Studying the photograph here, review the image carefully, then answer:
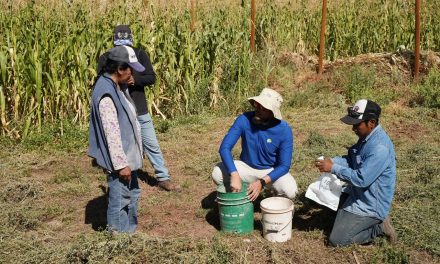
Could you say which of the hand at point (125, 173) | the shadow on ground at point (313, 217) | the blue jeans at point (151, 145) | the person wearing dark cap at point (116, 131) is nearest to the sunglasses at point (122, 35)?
the blue jeans at point (151, 145)

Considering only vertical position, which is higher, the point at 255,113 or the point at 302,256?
the point at 255,113

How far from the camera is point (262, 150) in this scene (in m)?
4.96

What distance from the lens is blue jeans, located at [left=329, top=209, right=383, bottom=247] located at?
172 inches

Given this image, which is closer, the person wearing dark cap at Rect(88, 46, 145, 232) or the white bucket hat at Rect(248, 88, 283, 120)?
the person wearing dark cap at Rect(88, 46, 145, 232)

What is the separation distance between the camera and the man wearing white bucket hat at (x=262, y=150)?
15.4 ft

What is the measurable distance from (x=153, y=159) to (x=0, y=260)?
2.05m

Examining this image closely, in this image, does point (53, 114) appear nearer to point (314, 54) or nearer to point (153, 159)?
point (153, 159)

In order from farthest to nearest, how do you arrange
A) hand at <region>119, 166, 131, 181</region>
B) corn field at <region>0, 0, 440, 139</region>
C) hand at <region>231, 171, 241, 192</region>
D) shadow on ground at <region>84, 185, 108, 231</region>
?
corn field at <region>0, 0, 440, 139</region>, shadow on ground at <region>84, 185, 108, 231</region>, hand at <region>231, 171, 241, 192</region>, hand at <region>119, 166, 131, 181</region>

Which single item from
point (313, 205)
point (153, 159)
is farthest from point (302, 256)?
point (153, 159)

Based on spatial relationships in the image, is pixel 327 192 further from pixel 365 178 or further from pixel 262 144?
pixel 262 144

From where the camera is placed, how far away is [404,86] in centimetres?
950

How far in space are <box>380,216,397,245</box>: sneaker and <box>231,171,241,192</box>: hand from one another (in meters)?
1.23

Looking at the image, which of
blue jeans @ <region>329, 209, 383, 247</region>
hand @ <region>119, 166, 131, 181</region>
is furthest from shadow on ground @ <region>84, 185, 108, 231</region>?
blue jeans @ <region>329, 209, 383, 247</region>

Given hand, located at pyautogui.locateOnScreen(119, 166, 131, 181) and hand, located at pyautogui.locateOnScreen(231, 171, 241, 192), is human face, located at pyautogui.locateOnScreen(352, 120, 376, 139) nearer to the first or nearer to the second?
hand, located at pyautogui.locateOnScreen(231, 171, 241, 192)
